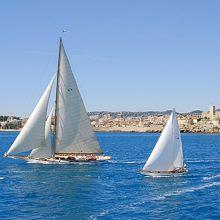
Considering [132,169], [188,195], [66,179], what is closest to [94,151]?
[132,169]

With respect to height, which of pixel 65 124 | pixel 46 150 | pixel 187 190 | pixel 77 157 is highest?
pixel 65 124

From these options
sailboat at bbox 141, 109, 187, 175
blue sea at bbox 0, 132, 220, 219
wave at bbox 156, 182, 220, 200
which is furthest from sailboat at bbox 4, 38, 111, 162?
wave at bbox 156, 182, 220, 200

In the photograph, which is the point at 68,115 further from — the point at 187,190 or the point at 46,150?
the point at 187,190

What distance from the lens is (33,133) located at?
7969 cm

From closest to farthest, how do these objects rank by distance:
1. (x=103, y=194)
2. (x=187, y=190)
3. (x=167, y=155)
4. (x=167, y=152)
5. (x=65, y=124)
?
(x=103, y=194), (x=187, y=190), (x=167, y=155), (x=167, y=152), (x=65, y=124)

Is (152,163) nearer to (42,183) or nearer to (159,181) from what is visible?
(159,181)

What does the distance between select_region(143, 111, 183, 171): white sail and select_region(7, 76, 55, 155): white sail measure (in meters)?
19.1

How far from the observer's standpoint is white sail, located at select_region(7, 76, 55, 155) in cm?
7906

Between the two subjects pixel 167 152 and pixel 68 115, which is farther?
pixel 68 115

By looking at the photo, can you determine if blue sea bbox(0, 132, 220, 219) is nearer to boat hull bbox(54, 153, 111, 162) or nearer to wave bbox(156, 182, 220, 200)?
wave bbox(156, 182, 220, 200)

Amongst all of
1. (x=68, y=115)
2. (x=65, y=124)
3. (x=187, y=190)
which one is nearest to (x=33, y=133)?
(x=65, y=124)

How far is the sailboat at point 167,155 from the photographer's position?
68938 millimetres

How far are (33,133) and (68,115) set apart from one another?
6304 millimetres

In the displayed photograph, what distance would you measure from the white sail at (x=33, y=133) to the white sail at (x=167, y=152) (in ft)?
62.6
